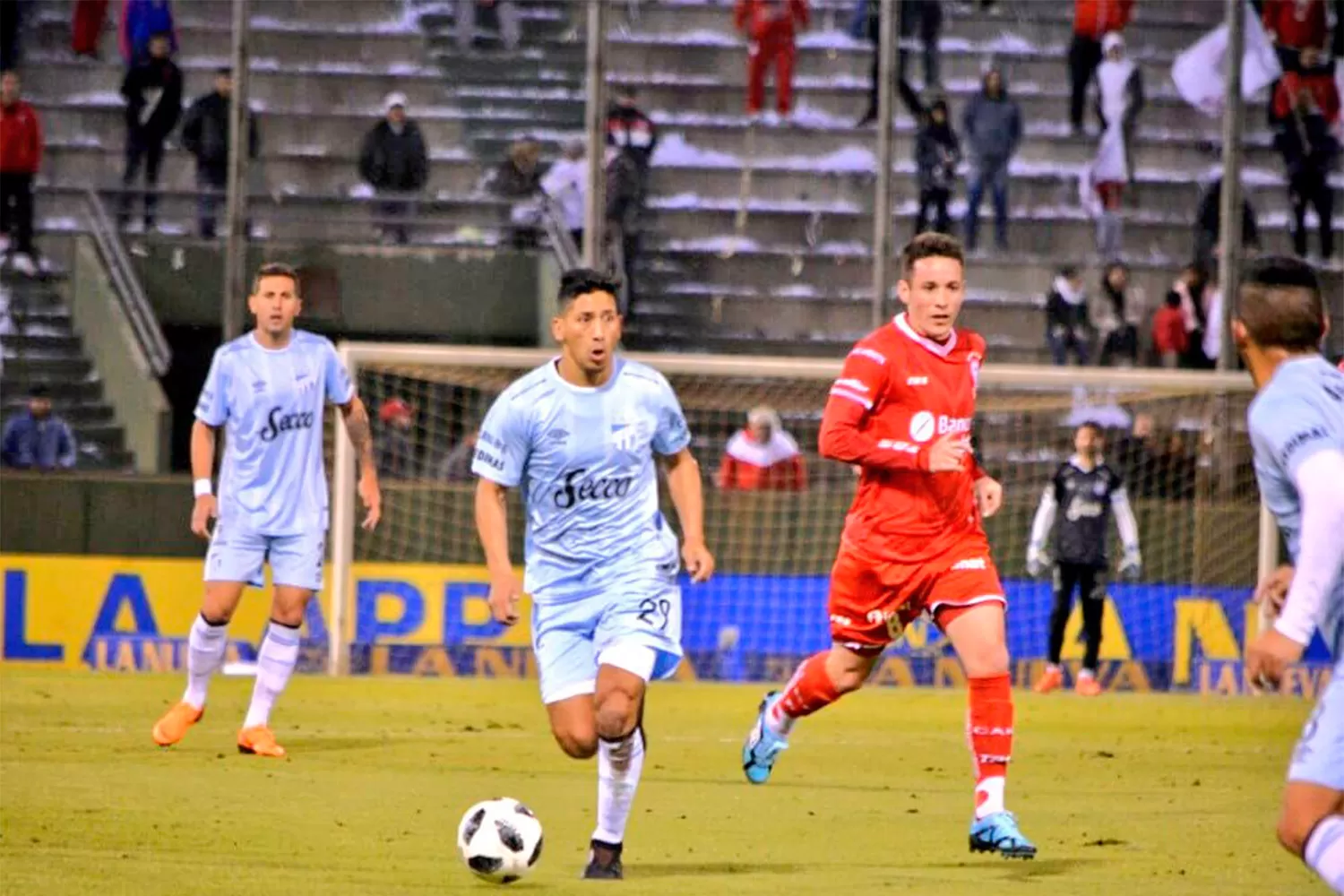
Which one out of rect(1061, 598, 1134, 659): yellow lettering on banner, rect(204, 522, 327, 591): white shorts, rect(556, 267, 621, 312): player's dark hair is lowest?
rect(1061, 598, 1134, 659): yellow lettering on banner

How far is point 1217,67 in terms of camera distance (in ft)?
72.4


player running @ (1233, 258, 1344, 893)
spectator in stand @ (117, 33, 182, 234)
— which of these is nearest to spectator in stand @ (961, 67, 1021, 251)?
spectator in stand @ (117, 33, 182, 234)

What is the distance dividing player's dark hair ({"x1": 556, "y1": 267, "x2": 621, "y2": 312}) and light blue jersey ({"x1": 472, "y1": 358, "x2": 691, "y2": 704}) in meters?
0.32

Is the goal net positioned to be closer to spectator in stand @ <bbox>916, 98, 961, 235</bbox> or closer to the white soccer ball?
spectator in stand @ <bbox>916, 98, 961, 235</bbox>

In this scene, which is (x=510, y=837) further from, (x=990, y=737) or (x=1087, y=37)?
(x=1087, y=37)

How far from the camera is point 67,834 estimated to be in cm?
881

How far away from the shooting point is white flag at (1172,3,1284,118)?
70.6 ft

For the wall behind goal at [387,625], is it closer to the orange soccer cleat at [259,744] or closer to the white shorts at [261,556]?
the white shorts at [261,556]

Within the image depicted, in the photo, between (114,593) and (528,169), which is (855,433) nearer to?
(114,593)

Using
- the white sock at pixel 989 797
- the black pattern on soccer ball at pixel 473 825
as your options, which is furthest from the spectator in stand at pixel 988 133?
the black pattern on soccer ball at pixel 473 825

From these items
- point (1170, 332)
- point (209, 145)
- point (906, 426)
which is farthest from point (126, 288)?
point (906, 426)

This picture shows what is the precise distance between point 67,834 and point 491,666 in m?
9.74

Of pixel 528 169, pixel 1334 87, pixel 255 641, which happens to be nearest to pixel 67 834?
pixel 255 641

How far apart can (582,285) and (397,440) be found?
11748 millimetres
